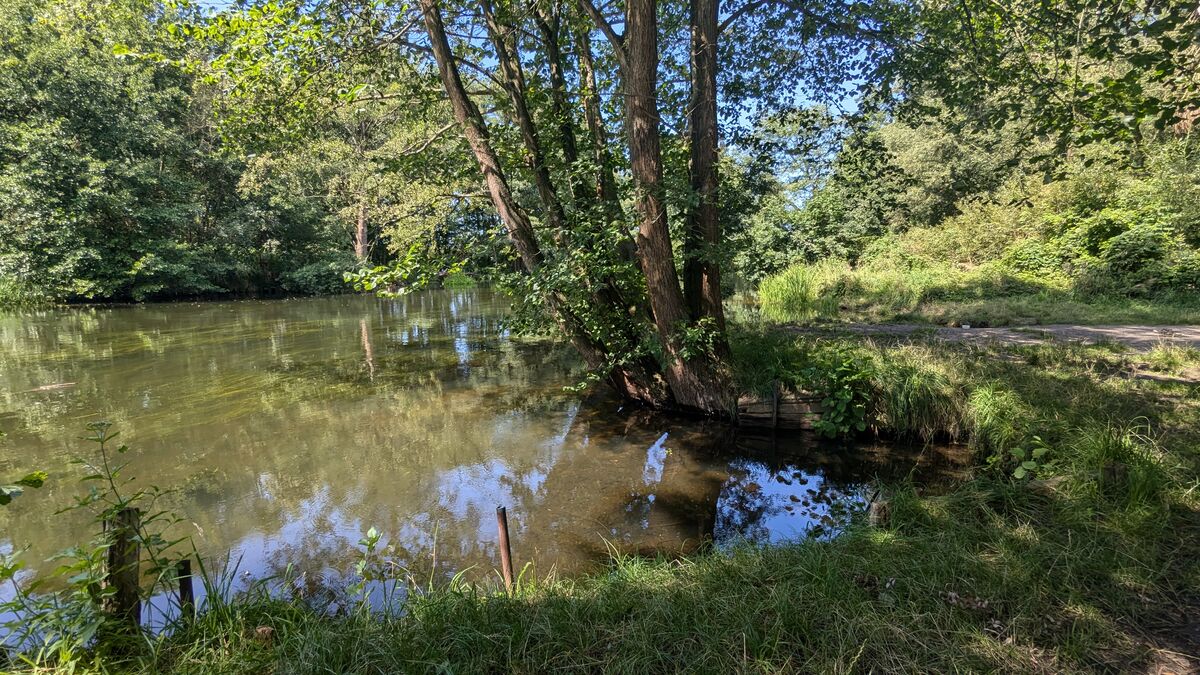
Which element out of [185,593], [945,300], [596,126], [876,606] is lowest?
[876,606]

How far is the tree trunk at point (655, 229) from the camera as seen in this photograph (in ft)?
17.6

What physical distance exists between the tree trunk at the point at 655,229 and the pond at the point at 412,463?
487 mm

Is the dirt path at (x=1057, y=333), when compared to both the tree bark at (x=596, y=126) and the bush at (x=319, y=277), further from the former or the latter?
the bush at (x=319, y=277)


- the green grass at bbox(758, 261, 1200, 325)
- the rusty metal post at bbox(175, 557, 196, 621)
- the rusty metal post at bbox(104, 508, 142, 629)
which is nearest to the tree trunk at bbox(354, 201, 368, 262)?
the green grass at bbox(758, 261, 1200, 325)

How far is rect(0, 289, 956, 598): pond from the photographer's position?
412cm

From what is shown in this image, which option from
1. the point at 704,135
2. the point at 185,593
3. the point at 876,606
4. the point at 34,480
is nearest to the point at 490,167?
the point at 704,135

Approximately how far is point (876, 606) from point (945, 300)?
12.0m

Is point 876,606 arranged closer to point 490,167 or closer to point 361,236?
point 490,167

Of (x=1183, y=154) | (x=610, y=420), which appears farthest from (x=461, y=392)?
(x=1183, y=154)

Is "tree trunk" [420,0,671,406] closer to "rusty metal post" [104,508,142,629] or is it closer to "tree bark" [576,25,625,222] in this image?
"tree bark" [576,25,625,222]

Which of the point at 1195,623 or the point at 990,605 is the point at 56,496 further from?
the point at 1195,623

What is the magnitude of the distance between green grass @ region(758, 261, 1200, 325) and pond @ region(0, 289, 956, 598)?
558 cm

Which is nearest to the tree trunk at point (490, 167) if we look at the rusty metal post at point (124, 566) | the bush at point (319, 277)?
the rusty metal post at point (124, 566)

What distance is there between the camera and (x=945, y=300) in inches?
479
